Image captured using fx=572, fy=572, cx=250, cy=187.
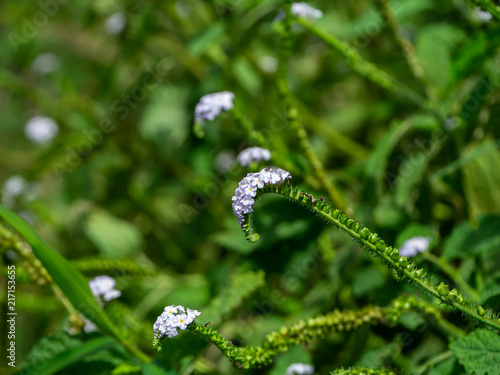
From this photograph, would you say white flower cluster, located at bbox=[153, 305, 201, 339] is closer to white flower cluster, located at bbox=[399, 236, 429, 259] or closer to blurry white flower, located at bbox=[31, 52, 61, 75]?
white flower cluster, located at bbox=[399, 236, 429, 259]

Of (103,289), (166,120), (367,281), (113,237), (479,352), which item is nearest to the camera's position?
(479,352)

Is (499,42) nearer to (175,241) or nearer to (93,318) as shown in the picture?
(93,318)

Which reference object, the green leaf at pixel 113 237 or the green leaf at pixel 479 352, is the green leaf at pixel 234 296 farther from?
the green leaf at pixel 113 237

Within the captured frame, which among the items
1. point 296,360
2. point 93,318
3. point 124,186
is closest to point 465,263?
point 296,360

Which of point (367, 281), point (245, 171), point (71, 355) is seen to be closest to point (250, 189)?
point (71, 355)

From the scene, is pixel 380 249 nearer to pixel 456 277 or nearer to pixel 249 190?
pixel 249 190

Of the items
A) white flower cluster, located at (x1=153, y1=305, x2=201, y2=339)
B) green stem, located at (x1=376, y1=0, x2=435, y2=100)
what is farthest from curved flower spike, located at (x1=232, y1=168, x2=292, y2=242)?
green stem, located at (x1=376, y1=0, x2=435, y2=100)
